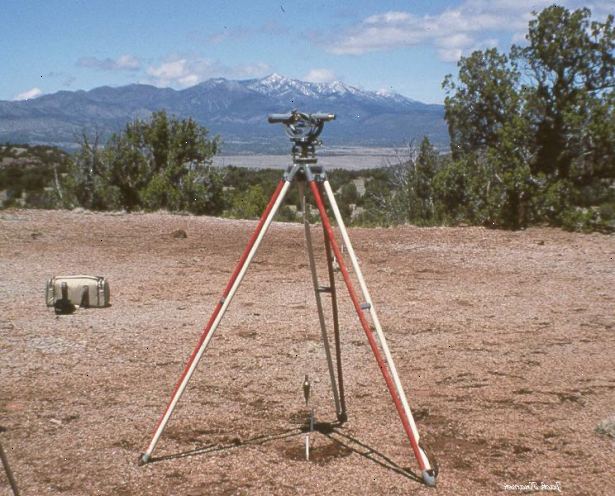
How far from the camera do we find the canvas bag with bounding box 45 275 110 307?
8336 mm

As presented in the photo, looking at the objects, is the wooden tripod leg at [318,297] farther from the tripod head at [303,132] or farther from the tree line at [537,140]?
the tree line at [537,140]

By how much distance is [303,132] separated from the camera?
161 inches

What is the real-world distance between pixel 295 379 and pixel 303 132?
2.69 m

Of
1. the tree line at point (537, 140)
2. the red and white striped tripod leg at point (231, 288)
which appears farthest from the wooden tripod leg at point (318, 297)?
the tree line at point (537, 140)

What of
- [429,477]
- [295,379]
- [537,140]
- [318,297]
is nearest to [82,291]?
[295,379]

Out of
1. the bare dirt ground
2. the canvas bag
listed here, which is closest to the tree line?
the bare dirt ground

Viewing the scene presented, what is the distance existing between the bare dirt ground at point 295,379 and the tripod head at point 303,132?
6.46 feet

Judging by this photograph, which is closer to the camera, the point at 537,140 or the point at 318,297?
the point at 318,297

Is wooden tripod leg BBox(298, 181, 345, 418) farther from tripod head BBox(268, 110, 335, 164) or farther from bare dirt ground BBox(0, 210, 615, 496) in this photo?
bare dirt ground BBox(0, 210, 615, 496)

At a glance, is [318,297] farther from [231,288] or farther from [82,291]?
[82,291]

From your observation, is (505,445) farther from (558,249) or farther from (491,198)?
(491,198)

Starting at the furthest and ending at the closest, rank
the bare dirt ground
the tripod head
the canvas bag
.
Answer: the canvas bag < the bare dirt ground < the tripod head

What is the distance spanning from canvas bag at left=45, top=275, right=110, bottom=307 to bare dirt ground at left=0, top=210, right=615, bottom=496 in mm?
230

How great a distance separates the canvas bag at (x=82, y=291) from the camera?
27.3ft
